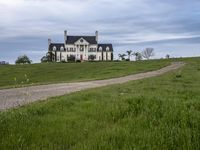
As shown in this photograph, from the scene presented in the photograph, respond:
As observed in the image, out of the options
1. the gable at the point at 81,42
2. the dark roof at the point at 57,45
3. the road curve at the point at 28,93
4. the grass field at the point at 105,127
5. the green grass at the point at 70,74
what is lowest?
the green grass at the point at 70,74

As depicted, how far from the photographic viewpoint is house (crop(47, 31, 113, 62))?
13775cm

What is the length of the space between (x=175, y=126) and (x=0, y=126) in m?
3.28

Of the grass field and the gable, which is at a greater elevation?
the gable

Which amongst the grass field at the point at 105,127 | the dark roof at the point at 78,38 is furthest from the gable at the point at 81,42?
the grass field at the point at 105,127

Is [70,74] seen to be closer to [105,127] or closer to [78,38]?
[105,127]

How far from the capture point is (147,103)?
1014 centimetres

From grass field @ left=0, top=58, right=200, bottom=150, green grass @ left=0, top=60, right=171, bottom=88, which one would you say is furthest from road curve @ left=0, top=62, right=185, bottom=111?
green grass @ left=0, top=60, right=171, bottom=88

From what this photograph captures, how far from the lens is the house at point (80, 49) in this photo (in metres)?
138

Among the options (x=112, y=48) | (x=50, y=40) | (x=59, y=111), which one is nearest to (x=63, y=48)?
(x=50, y=40)

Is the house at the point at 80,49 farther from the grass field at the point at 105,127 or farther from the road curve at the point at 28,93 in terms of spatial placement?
the grass field at the point at 105,127

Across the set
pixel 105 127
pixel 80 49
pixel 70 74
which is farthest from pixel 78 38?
pixel 105 127

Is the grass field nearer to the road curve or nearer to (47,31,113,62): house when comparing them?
the road curve

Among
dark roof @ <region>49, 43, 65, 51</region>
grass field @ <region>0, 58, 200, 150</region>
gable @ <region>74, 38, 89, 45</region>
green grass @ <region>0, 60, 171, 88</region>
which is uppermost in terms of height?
gable @ <region>74, 38, 89, 45</region>

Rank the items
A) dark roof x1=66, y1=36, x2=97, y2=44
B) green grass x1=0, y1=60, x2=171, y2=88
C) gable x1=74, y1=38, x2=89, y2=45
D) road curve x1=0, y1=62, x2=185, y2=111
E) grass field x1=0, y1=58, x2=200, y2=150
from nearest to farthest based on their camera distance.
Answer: grass field x1=0, y1=58, x2=200, y2=150, road curve x1=0, y1=62, x2=185, y2=111, green grass x1=0, y1=60, x2=171, y2=88, gable x1=74, y1=38, x2=89, y2=45, dark roof x1=66, y1=36, x2=97, y2=44
